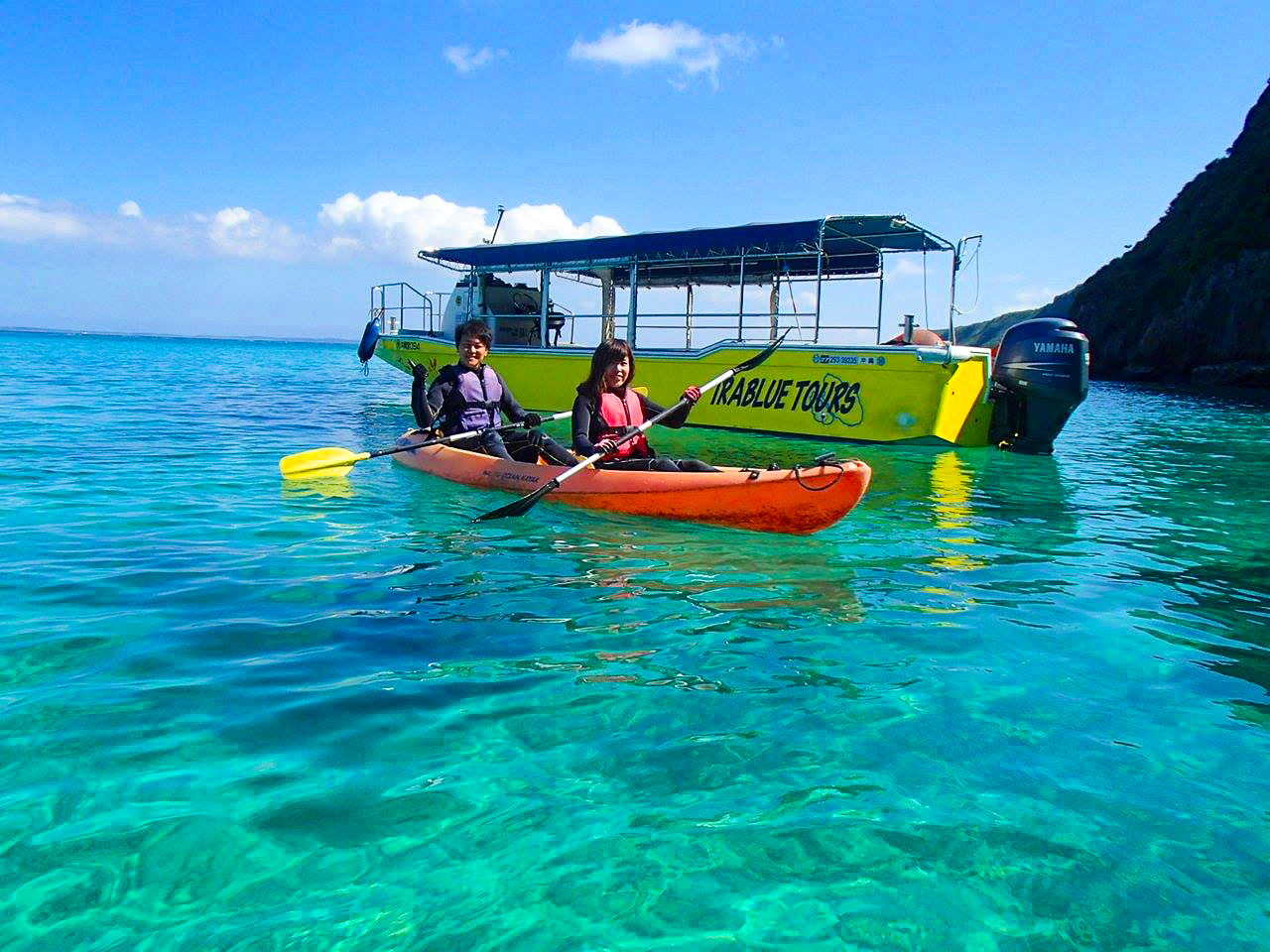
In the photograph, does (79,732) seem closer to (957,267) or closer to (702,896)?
(702,896)

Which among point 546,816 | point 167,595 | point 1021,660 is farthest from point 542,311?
point 546,816

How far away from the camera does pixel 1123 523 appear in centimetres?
851

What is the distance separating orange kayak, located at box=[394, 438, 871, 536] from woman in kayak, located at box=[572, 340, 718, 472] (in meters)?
0.26

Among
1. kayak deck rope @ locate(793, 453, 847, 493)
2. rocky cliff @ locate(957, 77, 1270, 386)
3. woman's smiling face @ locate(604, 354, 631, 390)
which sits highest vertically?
rocky cliff @ locate(957, 77, 1270, 386)

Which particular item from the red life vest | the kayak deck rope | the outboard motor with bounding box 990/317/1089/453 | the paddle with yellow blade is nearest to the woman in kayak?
the red life vest

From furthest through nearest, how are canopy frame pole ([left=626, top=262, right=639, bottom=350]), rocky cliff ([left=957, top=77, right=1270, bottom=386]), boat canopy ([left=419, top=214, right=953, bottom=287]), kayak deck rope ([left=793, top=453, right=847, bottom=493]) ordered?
1. rocky cliff ([left=957, top=77, right=1270, bottom=386])
2. canopy frame pole ([left=626, top=262, right=639, bottom=350])
3. boat canopy ([left=419, top=214, right=953, bottom=287])
4. kayak deck rope ([left=793, top=453, right=847, bottom=493])

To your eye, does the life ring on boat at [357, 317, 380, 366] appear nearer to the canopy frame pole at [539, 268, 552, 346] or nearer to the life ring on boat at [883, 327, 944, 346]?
the canopy frame pole at [539, 268, 552, 346]

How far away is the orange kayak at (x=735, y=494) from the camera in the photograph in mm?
6840

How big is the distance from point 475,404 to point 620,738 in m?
7.33

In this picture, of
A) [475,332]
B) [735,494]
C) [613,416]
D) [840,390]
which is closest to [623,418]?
[613,416]

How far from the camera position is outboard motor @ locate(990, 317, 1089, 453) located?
13758 millimetres

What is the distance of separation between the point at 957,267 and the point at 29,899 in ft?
48.6

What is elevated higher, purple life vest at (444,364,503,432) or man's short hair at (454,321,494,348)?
man's short hair at (454,321,494,348)

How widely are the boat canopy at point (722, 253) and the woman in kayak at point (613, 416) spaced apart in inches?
281
